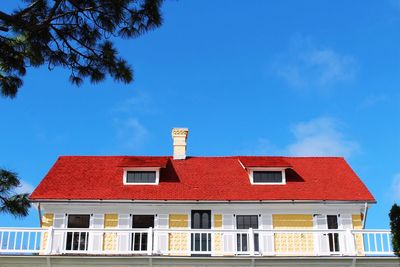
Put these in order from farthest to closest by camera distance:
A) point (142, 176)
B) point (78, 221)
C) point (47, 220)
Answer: point (142, 176), point (78, 221), point (47, 220)

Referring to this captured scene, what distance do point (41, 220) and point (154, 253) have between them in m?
6.66

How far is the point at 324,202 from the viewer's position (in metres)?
21.6

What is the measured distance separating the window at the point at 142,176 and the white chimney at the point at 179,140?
2755 mm

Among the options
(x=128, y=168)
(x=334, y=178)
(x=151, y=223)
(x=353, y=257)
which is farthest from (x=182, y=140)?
(x=353, y=257)

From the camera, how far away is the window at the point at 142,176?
23.0 m

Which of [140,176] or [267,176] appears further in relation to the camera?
[267,176]

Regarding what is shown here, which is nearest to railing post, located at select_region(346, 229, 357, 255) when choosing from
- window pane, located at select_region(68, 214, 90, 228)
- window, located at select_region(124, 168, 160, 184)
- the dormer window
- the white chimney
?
the dormer window

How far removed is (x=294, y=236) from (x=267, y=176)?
11.2ft

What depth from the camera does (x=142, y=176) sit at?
→ 23.1 metres

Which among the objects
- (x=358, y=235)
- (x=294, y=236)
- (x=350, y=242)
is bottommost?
(x=350, y=242)

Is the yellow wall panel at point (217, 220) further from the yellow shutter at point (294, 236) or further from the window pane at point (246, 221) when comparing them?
the yellow shutter at point (294, 236)

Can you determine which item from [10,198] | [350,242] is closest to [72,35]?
[10,198]

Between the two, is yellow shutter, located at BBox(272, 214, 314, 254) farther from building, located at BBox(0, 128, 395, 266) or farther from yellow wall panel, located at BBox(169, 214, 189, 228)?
yellow wall panel, located at BBox(169, 214, 189, 228)

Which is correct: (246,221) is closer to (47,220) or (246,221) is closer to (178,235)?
(178,235)
